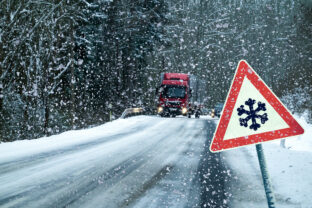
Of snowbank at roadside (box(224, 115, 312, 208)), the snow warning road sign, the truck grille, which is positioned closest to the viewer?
the snow warning road sign

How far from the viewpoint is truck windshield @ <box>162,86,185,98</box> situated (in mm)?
26766

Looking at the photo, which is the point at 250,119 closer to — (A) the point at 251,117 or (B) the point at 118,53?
(A) the point at 251,117

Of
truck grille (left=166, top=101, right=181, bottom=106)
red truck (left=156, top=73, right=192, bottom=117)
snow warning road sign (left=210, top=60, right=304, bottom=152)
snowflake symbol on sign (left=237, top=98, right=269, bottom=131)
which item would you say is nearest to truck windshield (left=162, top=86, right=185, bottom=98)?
red truck (left=156, top=73, right=192, bottom=117)

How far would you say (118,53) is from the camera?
104 feet

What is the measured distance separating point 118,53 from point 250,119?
29.3m

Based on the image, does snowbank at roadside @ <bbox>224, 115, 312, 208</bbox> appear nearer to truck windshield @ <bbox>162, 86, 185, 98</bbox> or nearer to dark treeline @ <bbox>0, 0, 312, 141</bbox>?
dark treeline @ <bbox>0, 0, 312, 141</bbox>

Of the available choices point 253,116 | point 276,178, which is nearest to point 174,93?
point 276,178

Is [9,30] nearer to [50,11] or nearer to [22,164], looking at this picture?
[50,11]

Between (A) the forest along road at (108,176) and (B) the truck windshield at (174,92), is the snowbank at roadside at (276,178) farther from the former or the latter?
(B) the truck windshield at (174,92)

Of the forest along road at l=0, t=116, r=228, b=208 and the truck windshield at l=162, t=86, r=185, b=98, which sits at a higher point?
the forest along road at l=0, t=116, r=228, b=208

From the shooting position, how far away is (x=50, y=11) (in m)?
14.4

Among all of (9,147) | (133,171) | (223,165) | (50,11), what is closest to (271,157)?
(223,165)

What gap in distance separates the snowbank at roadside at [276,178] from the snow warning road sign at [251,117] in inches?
77.9

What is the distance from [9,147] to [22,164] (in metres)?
2.69
